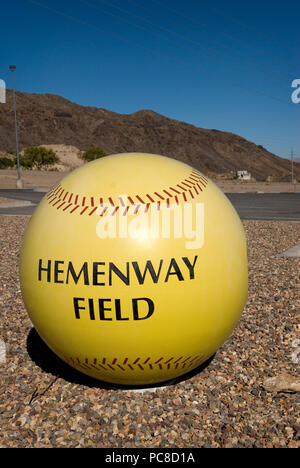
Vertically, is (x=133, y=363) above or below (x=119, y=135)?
below

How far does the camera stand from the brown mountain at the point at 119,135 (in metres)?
147

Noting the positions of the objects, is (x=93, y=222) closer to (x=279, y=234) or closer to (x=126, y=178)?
(x=126, y=178)

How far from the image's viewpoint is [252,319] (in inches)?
207

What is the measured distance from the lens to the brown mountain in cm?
14712

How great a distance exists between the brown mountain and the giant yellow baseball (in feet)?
442

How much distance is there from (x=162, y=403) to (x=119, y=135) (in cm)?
17134

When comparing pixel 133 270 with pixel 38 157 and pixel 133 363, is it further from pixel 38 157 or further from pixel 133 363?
pixel 38 157

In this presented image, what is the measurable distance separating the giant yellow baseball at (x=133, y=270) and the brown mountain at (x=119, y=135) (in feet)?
442

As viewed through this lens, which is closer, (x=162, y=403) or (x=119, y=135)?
(x=162, y=403)

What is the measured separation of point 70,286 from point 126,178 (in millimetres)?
959

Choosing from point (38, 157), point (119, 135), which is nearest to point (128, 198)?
point (38, 157)

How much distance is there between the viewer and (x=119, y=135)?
169m

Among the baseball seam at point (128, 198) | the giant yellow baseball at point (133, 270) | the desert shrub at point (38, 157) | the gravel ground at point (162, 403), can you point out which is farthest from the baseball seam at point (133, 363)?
Result: the desert shrub at point (38, 157)
